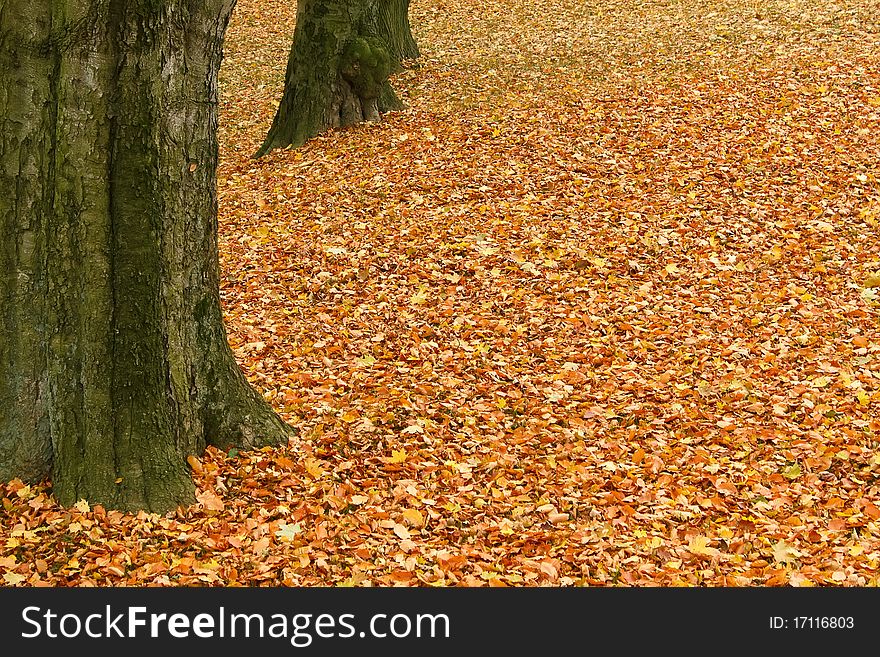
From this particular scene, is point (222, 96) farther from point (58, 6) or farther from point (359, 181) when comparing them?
point (58, 6)

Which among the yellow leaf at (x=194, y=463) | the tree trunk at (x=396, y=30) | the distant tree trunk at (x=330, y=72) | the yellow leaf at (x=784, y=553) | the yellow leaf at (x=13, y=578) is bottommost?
the yellow leaf at (x=784, y=553)

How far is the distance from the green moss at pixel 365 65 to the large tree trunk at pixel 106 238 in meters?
6.31

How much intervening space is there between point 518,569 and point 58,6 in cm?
317

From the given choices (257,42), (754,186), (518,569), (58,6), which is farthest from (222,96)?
(518,569)

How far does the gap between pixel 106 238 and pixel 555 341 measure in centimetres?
340

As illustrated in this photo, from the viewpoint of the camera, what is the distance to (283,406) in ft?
18.4

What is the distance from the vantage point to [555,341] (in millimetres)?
6520

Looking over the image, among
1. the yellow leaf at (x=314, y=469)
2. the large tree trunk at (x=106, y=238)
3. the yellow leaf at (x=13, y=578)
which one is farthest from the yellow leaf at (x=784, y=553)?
the yellow leaf at (x=13, y=578)

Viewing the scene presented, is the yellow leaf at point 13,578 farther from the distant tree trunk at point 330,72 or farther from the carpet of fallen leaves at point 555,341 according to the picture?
the distant tree trunk at point 330,72

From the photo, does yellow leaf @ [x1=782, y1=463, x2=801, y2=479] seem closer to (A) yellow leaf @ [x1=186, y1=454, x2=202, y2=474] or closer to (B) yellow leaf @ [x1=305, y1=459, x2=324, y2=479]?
(B) yellow leaf @ [x1=305, y1=459, x2=324, y2=479]

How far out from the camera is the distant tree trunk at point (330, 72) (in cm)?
1043

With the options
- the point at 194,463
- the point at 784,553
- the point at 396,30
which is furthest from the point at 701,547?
the point at 396,30

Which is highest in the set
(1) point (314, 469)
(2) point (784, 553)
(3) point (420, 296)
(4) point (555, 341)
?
(3) point (420, 296)

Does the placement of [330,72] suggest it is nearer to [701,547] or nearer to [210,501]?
[210,501]
